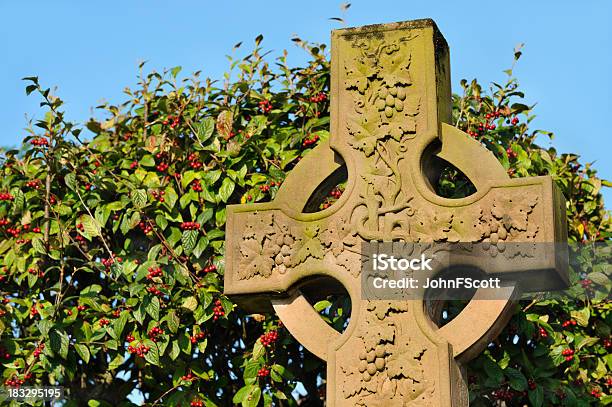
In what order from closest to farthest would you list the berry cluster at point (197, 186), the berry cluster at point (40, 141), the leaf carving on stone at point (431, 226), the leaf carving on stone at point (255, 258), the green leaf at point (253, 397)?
the leaf carving on stone at point (431, 226) < the leaf carving on stone at point (255, 258) < the green leaf at point (253, 397) < the berry cluster at point (197, 186) < the berry cluster at point (40, 141)

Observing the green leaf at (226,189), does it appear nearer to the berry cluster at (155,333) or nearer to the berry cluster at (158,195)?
the berry cluster at (158,195)

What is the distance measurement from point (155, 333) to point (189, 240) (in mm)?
595

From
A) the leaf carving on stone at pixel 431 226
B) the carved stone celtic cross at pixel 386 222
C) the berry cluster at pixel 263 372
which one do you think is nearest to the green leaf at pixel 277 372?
→ the berry cluster at pixel 263 372

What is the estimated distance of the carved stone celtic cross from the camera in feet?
15.7

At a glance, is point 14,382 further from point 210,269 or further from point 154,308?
point 210,269

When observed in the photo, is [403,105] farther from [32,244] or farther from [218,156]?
[32,244]

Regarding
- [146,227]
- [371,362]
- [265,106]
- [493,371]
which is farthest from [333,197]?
[371,362]

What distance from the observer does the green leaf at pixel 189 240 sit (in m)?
6.55

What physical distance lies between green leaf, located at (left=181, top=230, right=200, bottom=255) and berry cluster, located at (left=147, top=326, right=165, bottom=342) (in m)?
0.51

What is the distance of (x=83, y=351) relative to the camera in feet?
21.0

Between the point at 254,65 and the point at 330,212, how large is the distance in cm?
238

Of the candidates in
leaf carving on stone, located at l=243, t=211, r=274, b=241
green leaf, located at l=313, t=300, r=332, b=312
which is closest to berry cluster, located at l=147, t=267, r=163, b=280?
green leaf, located at l=313, t=300, r=332, b=312

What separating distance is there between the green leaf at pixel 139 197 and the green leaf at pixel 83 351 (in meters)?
0.88

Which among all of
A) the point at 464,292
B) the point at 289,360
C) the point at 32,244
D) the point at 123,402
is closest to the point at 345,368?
the point at 464,292
